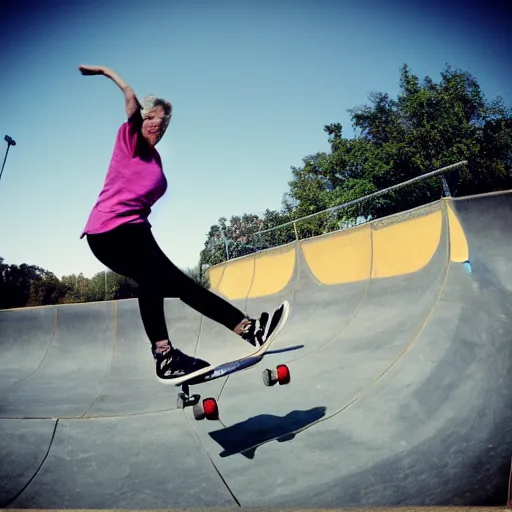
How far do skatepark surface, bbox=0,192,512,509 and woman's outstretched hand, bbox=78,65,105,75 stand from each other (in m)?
2.67

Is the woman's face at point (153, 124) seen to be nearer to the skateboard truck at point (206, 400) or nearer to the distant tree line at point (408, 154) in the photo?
the skateboard truck at point (206, 400)

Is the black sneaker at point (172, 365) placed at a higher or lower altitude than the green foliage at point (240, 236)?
lower

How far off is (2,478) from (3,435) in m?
1.00

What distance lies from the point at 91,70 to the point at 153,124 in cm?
48

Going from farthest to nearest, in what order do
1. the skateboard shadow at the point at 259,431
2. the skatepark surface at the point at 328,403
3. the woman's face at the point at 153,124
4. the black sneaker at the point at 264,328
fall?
1. the black sneaker at the point at 264,328
2. the skateboard shadow at the point at 259,431
3. the woman's face at the point at 153,124
4. the skatepark surface at the point at 328,403

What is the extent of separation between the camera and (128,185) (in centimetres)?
223

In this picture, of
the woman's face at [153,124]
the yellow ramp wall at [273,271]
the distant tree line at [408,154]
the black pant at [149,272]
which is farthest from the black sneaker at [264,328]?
the distant tree line at [408,154]

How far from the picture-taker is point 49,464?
254cm

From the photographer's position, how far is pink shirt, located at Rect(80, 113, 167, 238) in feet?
7.08

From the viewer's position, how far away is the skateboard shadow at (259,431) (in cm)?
247

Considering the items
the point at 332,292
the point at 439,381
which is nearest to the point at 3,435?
the point at 439,381

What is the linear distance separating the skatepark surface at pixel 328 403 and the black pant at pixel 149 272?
3.31 feet

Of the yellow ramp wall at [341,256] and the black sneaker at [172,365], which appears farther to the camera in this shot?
the yellow ramp wall at [341,256]

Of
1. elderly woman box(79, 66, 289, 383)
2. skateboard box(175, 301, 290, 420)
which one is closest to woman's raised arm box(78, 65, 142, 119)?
elderly woman box(79, 66, 289, 383)
